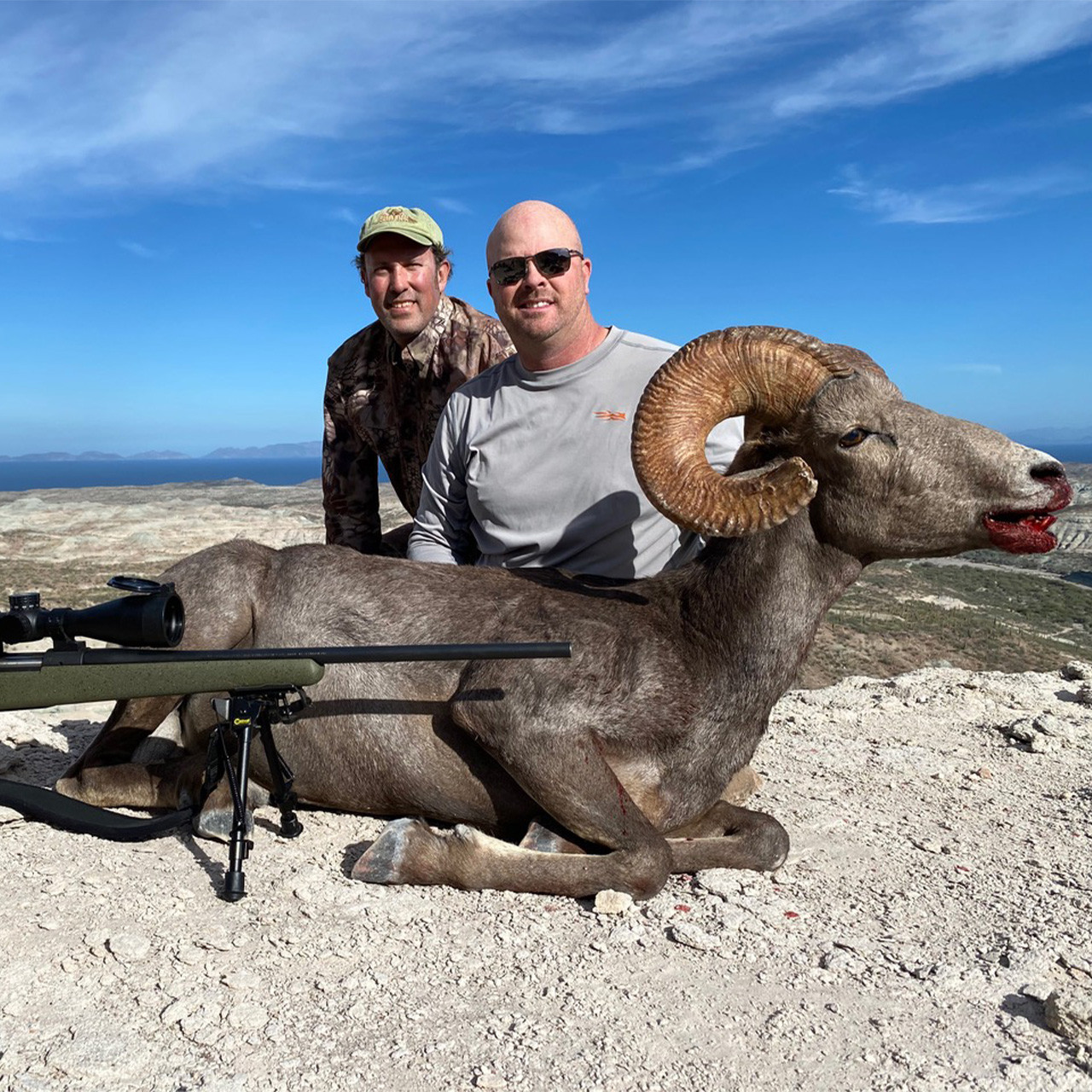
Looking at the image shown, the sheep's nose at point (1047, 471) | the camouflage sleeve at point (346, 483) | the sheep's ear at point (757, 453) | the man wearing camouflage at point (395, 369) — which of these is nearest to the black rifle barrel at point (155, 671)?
the sheep's ear at point (757, 453)

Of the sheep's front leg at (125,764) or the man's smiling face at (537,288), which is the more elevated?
the man's smiling face at (537,288)

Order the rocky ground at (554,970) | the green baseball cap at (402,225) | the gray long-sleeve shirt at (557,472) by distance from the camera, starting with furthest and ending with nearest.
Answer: the green baseball cap at (402,225), the gray long-sleeve shirt at (557,472), the rocky ground at (554,970)

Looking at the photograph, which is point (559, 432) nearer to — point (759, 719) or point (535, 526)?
point (535, 526)

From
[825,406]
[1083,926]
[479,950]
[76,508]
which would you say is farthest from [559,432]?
[76,508]

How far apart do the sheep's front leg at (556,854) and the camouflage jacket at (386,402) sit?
4366mm

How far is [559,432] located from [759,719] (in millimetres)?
2330

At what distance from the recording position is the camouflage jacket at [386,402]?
29.9 feet

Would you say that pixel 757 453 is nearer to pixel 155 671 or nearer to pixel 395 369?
pixel 155 671

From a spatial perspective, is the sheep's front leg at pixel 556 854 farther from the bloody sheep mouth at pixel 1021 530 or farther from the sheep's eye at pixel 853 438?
the bloody sheep mouth at pixel 1021 530

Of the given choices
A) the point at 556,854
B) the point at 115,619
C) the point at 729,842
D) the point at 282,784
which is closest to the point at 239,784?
the point at 282,784

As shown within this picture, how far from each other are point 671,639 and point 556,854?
1.19 m

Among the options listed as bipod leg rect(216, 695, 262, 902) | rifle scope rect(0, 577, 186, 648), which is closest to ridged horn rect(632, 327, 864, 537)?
bipod leg rect(216, 695, 262, 902)

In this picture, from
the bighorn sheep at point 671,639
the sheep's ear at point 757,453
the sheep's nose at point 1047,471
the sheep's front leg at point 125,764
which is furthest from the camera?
the sheep's front leg at point 125,764

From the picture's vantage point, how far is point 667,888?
491 centimetres
